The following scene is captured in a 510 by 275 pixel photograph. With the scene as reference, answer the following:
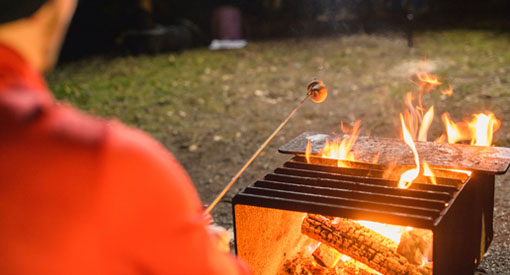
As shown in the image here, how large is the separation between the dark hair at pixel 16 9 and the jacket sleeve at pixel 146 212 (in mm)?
281

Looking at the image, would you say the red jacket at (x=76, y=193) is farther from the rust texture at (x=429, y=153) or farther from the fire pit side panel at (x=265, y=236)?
the rust texture at (x=429, y=153)

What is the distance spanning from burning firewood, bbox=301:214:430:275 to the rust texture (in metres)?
0.42

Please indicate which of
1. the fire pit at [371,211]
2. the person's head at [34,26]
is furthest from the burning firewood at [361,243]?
the person's head at [34,26]

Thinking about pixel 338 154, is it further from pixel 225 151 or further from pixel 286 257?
pixel 225 151

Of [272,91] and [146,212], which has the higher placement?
[146,212]

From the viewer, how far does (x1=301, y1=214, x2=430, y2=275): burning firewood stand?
2777 millimetres

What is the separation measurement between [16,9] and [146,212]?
467mm

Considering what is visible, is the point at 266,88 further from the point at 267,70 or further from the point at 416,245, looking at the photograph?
the point at 416,245

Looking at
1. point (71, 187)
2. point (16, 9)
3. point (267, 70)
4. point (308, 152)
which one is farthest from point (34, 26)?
point (267, 70)

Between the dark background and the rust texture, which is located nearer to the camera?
the rust texture

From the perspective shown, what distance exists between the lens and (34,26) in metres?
1.07

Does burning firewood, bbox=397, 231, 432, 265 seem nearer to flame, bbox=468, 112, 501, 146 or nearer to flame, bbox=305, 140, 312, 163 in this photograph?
flame, bbox=305, 140, 312, 163

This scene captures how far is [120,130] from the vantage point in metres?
1.00

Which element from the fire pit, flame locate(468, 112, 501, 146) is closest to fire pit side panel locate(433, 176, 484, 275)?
the fire pit
